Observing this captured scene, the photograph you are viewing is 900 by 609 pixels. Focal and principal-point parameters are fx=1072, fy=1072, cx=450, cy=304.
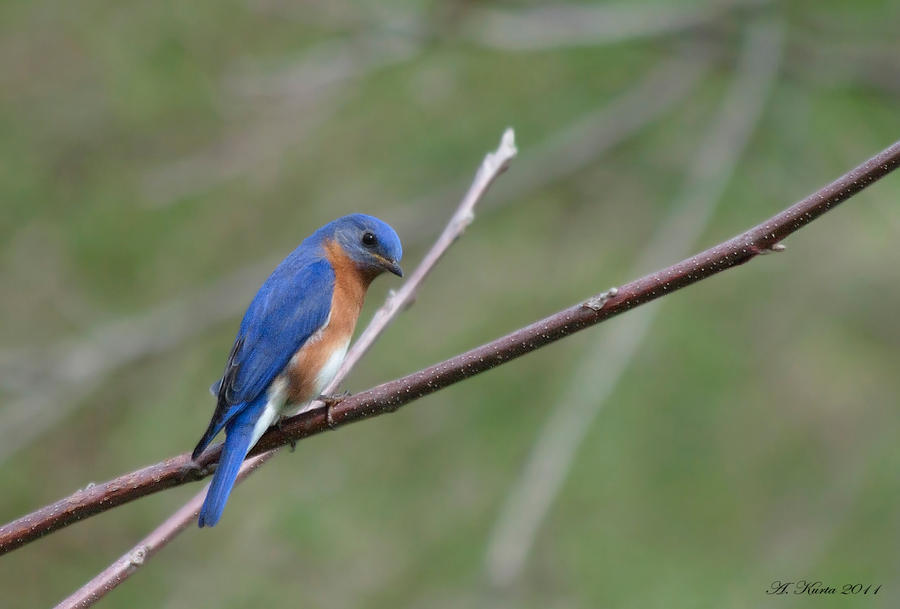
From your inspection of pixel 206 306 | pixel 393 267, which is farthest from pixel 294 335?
pixel 206 306

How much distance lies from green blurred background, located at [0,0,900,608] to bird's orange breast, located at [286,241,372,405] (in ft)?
3.44

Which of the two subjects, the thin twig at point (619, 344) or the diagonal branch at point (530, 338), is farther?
the thin twig at point (619, 344)

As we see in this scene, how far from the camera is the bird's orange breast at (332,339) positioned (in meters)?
3.79

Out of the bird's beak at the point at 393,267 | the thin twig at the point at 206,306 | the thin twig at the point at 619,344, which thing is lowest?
the thin twig at the point at 619,344

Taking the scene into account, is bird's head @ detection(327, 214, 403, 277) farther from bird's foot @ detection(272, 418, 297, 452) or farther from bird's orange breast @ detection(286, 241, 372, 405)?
bird's foot @ detection(272, 418, 297, 452)

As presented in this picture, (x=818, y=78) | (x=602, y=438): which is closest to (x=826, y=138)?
(x=818, y=78)

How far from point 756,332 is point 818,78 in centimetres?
144

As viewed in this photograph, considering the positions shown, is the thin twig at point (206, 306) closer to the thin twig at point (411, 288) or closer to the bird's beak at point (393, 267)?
the bird's beak at point (393, 267)

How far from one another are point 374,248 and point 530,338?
1.95 meters

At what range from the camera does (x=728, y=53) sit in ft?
19.7

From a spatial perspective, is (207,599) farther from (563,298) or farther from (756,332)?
(756,332)

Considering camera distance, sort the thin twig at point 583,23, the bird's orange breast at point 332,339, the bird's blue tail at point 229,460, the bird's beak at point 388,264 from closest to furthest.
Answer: the bird's blue tail at point 229,460 → the bird's orange breast at point 332,339 → the bird's beak at point 388,264 → the thin twig at point 583,23

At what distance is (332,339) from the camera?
4.02 m

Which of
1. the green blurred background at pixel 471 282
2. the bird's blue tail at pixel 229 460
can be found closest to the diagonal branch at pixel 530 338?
the bird's blue tail at pixel 229 460
